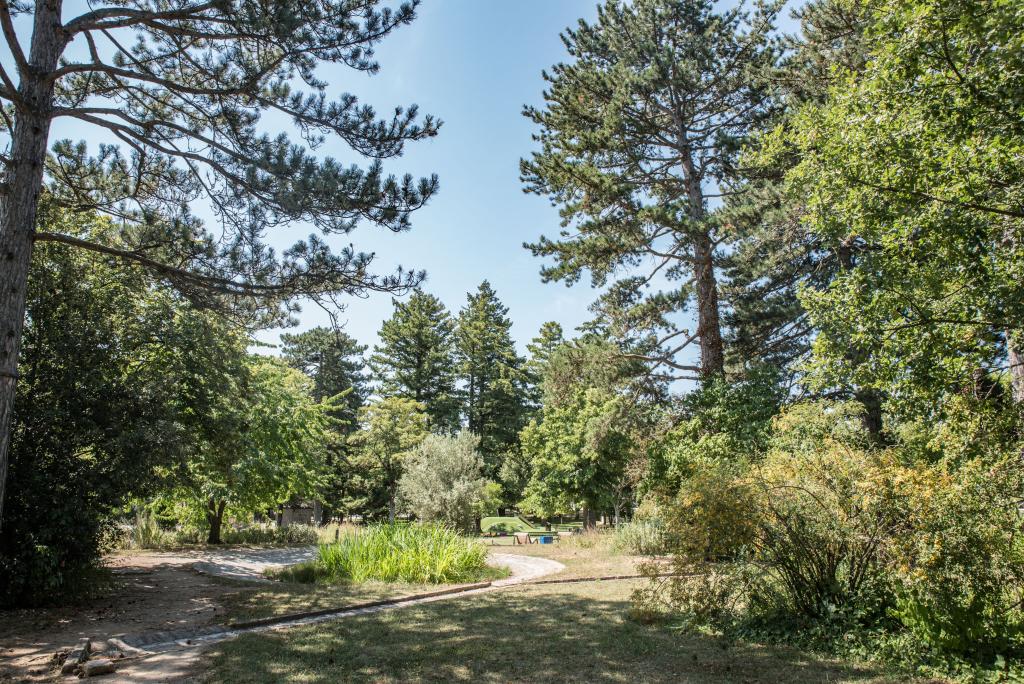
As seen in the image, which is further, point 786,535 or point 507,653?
point 786,535

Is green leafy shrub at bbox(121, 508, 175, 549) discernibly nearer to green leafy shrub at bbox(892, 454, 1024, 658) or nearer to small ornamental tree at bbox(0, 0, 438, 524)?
small ornamental tree at bbox(0, 0, 438, 524)

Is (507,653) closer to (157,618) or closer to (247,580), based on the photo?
(157,618)

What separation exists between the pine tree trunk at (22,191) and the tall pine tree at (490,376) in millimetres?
33014

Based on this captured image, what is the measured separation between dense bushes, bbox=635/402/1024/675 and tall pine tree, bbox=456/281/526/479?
32416 millimetres

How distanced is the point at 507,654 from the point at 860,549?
395 cm

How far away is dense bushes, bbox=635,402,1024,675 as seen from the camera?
5.04 m

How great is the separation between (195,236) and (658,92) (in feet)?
44.3

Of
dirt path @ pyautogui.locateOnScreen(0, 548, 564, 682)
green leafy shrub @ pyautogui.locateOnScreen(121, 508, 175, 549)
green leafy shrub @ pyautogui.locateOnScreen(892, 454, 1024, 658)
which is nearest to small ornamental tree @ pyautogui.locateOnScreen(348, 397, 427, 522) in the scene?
green leafy shrub @ pyautogui.locateOnScreen(121, 508, 175, 549)

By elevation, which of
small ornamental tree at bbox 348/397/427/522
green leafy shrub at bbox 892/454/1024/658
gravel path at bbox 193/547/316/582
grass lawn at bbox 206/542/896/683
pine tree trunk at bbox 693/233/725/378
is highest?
pine tree trunk at bbox 693/233/725/378

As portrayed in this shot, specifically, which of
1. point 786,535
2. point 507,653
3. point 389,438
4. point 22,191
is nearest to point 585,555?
point 786,535

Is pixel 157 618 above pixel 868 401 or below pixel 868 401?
below

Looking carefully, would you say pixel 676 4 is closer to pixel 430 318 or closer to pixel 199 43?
pixel 199 43

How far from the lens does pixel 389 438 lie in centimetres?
3117

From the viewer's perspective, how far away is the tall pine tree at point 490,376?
135 ft
